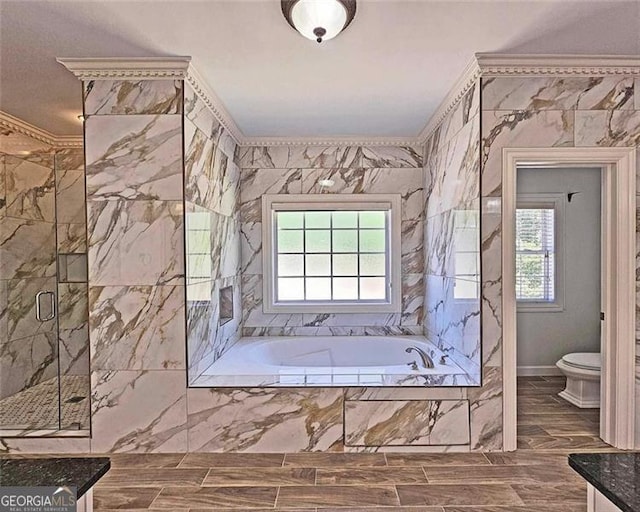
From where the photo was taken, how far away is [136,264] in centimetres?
287

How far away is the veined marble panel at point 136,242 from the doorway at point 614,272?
207 cm

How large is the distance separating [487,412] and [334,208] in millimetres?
2339

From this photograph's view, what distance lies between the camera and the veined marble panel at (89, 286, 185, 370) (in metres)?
2.86

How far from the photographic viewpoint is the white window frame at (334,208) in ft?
14.5

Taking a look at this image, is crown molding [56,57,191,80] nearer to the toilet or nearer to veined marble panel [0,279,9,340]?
veined marble panel [0,279,9,340]

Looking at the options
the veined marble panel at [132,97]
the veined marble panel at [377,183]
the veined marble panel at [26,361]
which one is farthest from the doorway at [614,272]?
the veined marble panel at [26,361]

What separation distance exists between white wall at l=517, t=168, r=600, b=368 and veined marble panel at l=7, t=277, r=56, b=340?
14.9 ft

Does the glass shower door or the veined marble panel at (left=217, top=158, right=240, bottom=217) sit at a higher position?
the veined marble panel at (left=217, top=158, right=240, bottom=217)

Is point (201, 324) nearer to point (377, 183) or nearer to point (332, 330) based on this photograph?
point (332, 330)

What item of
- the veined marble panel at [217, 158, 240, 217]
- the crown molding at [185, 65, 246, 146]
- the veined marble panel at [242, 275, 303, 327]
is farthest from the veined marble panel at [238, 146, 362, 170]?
the veined marble panel at [242, 275, 303, 327]

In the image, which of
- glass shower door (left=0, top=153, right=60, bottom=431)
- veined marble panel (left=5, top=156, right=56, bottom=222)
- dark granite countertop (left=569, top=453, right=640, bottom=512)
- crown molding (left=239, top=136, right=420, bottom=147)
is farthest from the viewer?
crown molding (left=239, top=136, right=420, bottom=147)

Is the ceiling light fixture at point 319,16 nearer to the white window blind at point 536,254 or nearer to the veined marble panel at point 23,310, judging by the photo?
the veined marble panel at point 23,310

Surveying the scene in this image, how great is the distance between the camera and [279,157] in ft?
14.5

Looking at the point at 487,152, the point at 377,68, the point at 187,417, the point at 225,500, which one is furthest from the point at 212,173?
the point at 225,500
